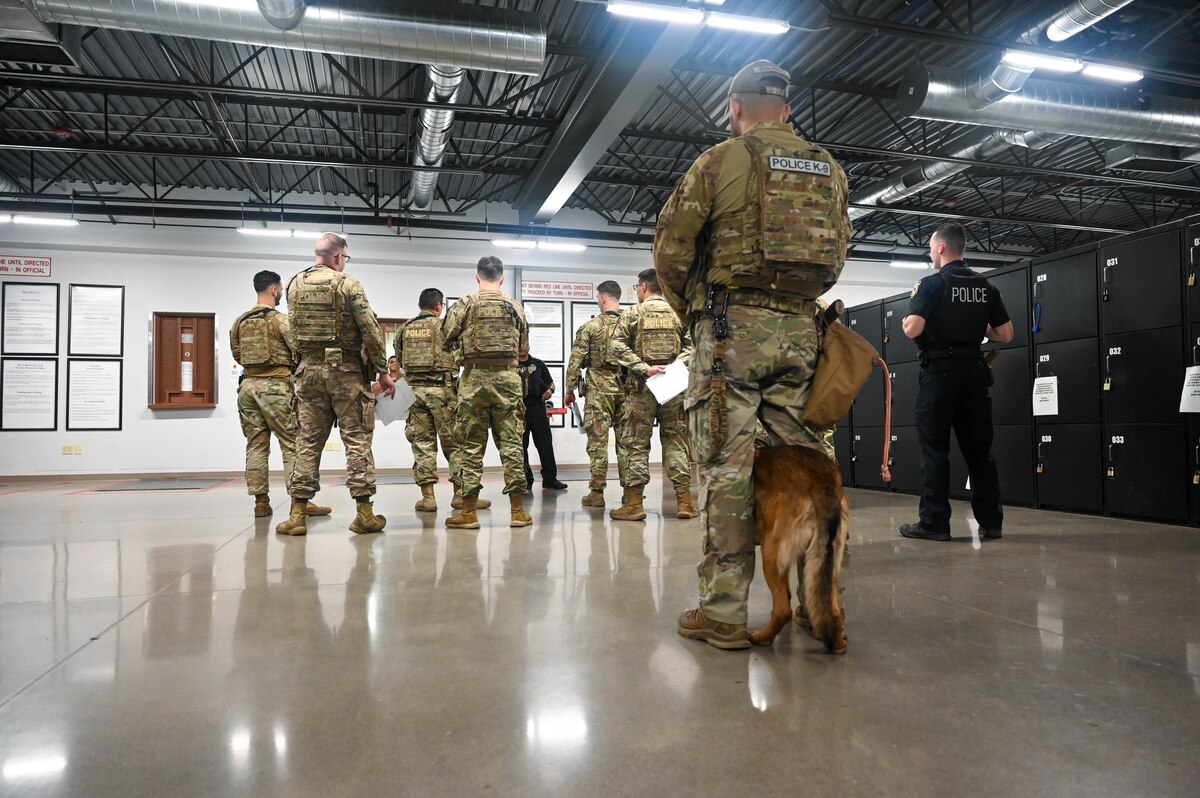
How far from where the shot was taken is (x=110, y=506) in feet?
20.4

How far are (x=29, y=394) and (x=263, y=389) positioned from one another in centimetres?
752

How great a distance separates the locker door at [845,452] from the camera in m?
7.41

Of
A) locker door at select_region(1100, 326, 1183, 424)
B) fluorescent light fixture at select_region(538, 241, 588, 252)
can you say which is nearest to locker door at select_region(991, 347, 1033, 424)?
locker door at select_region(1100, 326, 1183, 424)

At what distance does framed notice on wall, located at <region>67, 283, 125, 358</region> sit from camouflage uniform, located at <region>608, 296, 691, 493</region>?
9.11 m

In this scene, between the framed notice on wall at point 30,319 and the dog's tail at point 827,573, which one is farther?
the framed notice on wall at point 30,319

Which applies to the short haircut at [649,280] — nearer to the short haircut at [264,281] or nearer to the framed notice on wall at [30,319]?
the short haircut at [264,281]

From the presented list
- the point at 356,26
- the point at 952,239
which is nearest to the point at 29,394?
the point at 356,26

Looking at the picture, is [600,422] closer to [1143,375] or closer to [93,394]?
[1143,375]

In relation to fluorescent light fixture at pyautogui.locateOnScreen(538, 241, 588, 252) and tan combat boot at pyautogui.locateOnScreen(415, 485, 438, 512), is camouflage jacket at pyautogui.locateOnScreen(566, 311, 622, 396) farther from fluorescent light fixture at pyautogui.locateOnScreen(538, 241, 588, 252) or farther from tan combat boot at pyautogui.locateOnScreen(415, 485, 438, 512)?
fluorescent light fixture at pyautogui.locateOnScreen(538, 241, 588, 252)

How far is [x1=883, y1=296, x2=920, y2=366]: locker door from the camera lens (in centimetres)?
643

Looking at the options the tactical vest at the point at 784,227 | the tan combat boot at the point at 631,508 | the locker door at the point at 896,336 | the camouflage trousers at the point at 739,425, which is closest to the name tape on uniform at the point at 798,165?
the tactical vest at the point at 784,227

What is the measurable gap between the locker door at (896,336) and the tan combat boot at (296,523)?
5.39m

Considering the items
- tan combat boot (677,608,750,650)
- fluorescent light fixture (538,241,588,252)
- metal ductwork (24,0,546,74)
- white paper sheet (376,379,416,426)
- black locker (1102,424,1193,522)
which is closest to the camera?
tan combat boot (677,608,750,650)

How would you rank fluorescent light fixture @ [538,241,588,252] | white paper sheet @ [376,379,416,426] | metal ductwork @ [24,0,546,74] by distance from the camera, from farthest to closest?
fluorescent light fixture @ [538,241,588,252]
white paper sheet @ [376,379,416,426]
metal ductwork @ [24,0,546,74]
